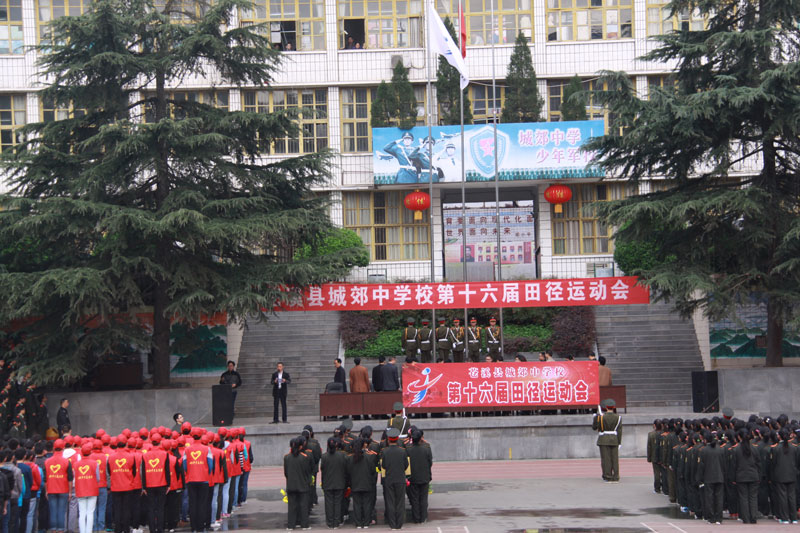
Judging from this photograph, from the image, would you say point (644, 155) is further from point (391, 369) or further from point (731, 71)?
point (391, 369)

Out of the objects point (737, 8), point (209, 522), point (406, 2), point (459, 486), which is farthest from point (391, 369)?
point (406, 2)

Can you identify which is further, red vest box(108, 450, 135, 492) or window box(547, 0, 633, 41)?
window box(547, 0, 633, 41)

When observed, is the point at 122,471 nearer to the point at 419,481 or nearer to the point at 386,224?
the point at 419,481

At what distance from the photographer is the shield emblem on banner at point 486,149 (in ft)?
102

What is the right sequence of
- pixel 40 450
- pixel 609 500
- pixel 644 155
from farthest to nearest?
pixel 644 155
pixel 609 500
pixel 40 450

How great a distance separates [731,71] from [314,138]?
15275 mm

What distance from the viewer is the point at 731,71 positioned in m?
22.9

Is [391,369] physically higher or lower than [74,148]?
lower

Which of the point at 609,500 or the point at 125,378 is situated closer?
the point at 609,500

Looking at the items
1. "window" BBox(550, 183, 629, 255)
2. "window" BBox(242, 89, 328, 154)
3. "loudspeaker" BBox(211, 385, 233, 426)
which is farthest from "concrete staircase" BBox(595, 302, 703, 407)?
"window" BBox(242, 89, 328, 154)

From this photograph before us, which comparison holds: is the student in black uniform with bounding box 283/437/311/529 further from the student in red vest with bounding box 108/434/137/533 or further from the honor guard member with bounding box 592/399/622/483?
the honor guard member with bounding box 592/399/622/483

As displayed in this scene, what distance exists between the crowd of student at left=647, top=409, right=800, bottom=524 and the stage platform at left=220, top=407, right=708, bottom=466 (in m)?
5.71

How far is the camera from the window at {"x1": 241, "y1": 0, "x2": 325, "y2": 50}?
33781 mm

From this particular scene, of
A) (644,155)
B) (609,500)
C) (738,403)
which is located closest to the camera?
(609,500)
